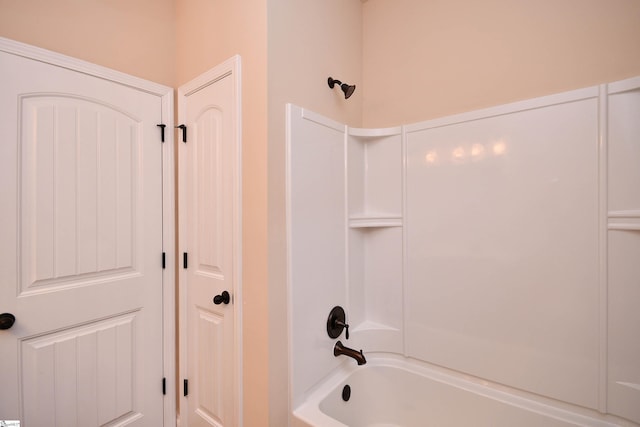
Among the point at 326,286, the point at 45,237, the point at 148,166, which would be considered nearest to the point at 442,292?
the point at 326,286

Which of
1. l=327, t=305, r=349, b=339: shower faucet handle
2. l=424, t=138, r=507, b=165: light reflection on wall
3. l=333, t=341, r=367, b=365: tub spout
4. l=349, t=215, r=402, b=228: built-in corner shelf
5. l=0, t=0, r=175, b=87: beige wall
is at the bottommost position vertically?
l=333, t=341, r=367, b=365: tub spout

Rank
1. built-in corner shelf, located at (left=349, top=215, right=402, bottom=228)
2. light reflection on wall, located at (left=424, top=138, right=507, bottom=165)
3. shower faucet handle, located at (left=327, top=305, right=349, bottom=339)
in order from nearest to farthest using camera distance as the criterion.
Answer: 1. light reflection on wall, located at (left=424, top=138, right=507, bottom=165)
2. shower faucet handle, located at (left=327, top=305, right=349, bottom=339)
3. built-in corner shelf, located at (left=349, top=215, right=402, bottom=228)

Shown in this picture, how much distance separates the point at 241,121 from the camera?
4.21 ft

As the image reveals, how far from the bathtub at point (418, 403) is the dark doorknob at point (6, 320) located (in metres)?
1.31

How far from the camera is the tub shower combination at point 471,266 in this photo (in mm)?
1152

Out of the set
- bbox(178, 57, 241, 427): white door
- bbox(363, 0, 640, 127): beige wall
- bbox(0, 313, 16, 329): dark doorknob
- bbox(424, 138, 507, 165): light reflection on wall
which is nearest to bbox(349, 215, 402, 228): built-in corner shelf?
bbox(424, 138, 507, 165): light reflection on wall

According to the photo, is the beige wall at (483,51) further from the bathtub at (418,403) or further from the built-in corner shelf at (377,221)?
the bathtub at (418,403)

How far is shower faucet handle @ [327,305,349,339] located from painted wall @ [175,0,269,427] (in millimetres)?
442

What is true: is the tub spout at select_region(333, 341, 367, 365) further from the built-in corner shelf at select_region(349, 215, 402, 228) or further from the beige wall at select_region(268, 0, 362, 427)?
the built-in corner shelf at select_region(349, 215, 402, 228)

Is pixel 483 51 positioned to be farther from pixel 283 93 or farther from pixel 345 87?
pixel 283 93

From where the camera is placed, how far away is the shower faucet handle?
149 cm

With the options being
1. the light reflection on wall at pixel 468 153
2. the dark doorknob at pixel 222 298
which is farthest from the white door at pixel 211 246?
Result: the light reflection on wall at pixel 468 153

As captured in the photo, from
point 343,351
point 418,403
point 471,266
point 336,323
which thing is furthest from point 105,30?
point 418,403

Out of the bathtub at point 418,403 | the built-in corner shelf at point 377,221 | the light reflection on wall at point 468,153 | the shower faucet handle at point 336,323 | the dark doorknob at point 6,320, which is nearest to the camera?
the dark doorknob at point 6,320
